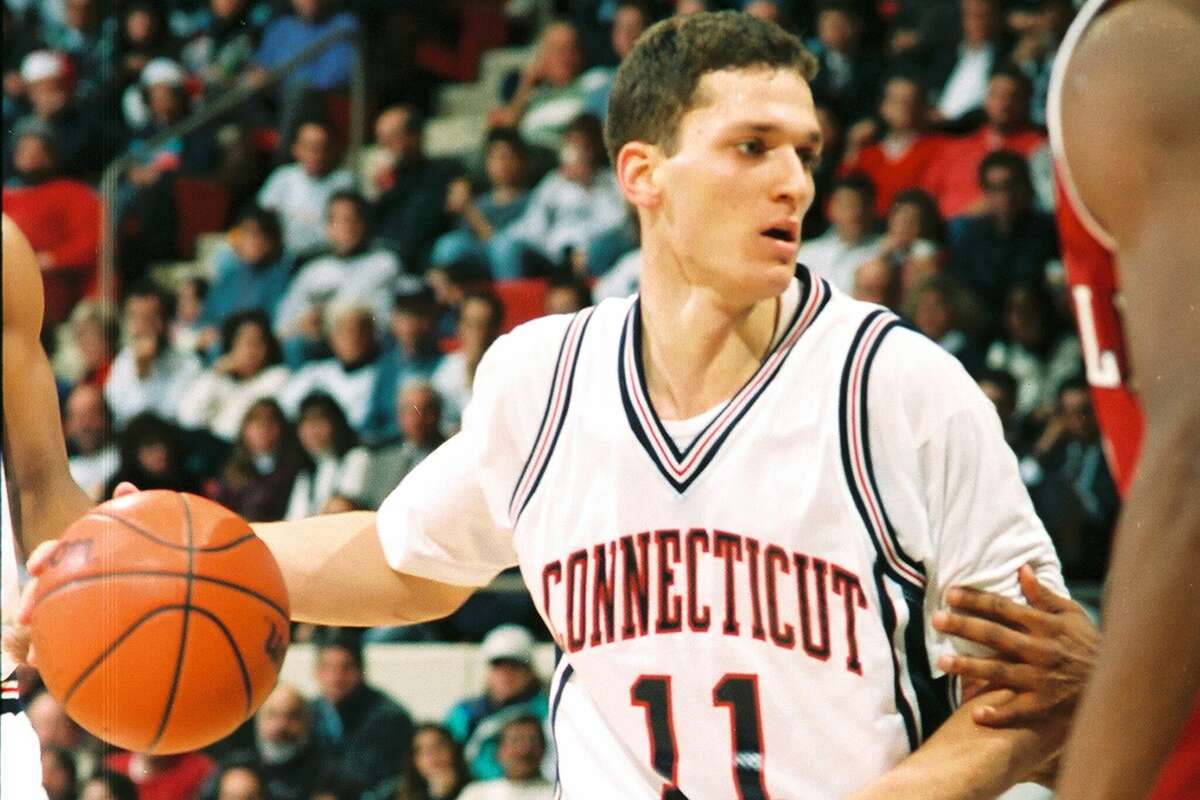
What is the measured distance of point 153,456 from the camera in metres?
8.08

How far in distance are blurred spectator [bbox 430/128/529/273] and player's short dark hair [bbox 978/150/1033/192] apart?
2584 mm

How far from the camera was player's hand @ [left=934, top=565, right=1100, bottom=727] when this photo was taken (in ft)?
8.24

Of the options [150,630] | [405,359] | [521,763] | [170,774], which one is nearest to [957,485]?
[150,630]

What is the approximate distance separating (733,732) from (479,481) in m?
0.65

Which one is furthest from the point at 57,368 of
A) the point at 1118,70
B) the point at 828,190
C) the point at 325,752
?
the point at 1118,70

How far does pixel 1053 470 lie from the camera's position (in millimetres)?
6180

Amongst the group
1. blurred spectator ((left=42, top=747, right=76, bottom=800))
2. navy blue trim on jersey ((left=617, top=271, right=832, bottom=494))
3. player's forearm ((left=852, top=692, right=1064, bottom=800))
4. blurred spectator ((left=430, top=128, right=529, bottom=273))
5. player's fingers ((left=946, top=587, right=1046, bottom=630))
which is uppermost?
navy blue trim on jersey ((left=617, top=271, right=832, bottom=494))

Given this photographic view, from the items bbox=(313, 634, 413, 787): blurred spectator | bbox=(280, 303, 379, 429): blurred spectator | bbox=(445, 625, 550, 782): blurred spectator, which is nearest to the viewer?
bbox=(445, 625, 550, 782): blurred spectator

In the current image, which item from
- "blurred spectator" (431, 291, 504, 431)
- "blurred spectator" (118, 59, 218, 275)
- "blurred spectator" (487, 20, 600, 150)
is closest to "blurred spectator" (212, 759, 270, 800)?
"blurred spectator" (431, 291, 504, 431)

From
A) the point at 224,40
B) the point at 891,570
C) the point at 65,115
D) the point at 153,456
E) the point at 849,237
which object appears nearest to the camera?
the point at 891,570

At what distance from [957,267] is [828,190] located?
3.34ft

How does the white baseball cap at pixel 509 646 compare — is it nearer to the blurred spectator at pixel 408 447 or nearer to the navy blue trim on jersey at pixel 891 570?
the blurred spectator at pixel 408 447

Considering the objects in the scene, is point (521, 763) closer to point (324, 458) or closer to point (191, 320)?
point (324, 458)

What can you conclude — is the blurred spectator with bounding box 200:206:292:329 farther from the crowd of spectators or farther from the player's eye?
the player's eye
